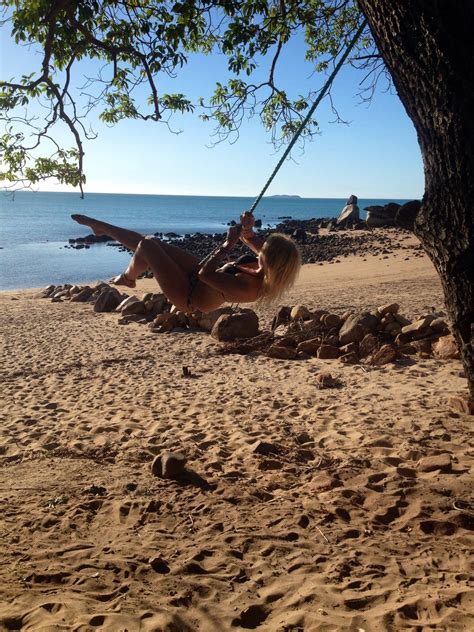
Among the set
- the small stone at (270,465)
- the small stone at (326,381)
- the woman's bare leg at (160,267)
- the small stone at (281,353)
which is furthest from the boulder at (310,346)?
the small stone at (270,465)

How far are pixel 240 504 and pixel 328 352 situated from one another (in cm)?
457

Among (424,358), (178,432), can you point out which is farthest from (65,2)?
(424,358)

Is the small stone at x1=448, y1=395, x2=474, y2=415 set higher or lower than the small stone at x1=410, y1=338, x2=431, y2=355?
lower

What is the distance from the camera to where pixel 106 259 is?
33219 mm

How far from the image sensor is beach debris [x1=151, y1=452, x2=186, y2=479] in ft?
15.0

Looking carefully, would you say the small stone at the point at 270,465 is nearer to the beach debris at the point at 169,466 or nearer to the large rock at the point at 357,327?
the beach debris at the point at 169,466

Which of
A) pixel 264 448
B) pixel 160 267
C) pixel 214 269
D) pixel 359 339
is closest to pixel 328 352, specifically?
pixel 359 339

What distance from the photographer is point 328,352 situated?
332 inches

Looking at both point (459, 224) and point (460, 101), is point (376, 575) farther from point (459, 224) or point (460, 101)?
point (460, 101)

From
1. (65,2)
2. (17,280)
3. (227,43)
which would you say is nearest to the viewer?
(65,2)

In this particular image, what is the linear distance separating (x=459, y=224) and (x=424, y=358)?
5571mm

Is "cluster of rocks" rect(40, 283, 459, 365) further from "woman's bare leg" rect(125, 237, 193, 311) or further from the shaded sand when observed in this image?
"woman's bare leg" rect(125, 237, 193, 311)

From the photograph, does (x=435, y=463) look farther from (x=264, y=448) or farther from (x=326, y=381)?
(x=326, y=381)

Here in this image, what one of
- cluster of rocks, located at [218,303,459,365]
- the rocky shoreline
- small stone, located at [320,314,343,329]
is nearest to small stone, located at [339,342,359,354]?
cluster of rocks, located at [218,303,459,365]
